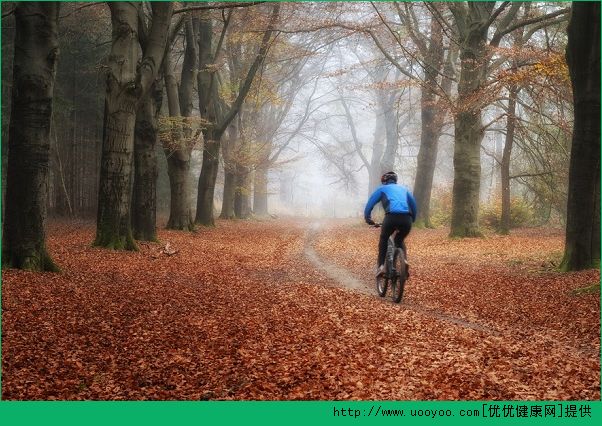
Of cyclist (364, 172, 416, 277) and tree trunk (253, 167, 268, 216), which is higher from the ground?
tree trunk (253, 167, 268, 216)

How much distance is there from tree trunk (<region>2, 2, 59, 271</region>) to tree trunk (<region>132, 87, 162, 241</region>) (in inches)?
261

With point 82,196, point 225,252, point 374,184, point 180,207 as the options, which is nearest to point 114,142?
point 225,252

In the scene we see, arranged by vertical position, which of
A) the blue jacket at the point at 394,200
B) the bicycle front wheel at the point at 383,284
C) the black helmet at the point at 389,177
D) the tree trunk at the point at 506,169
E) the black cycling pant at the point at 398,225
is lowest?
the bicycle front wheel at the point at 383,284

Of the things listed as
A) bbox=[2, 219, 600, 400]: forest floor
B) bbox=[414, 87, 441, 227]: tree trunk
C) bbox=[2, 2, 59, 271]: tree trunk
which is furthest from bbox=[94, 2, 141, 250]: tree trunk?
bbox=[414, 87, 441, 227]: tree trunk

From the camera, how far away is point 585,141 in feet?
33.6

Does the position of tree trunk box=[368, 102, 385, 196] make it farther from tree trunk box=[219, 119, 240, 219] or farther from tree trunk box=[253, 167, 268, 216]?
tree trunk box=[219, 119, 240, 219]

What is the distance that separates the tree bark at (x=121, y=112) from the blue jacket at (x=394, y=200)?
6976mm

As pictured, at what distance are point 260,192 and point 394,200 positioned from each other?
31.9 m

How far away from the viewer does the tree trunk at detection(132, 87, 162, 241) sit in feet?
52.7

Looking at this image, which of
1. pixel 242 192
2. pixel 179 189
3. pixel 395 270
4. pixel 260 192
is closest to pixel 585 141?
pixel 395 270

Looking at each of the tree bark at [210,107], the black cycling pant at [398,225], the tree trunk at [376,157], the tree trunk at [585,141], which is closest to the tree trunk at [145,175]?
the tree bark at [210,107]

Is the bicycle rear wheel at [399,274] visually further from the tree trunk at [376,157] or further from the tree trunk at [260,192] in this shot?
the tree trunk at [376,157]

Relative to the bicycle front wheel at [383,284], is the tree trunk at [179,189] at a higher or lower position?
higher

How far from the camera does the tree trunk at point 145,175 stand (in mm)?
16062
